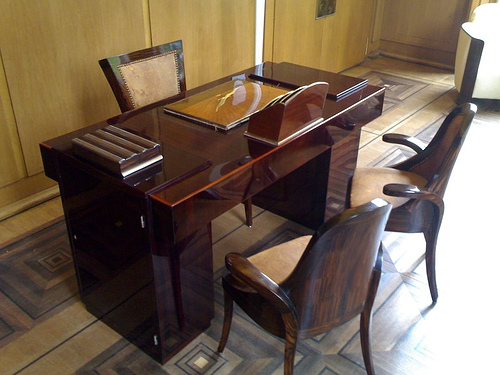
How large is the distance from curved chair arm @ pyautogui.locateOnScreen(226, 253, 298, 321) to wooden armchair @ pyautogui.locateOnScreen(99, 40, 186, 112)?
1079 mm

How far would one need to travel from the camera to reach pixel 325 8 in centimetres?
426

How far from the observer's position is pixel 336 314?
1.60 metres

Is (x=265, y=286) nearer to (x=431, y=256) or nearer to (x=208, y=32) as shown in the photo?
(x=431, y=256)

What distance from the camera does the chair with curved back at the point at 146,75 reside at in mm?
2281

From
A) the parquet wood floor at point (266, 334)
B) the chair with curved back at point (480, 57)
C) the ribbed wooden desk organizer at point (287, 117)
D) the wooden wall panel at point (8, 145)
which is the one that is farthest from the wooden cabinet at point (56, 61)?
the chair with curved back at point (480, 57)

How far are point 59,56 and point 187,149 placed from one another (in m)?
1.21

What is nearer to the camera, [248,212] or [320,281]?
[320,281]

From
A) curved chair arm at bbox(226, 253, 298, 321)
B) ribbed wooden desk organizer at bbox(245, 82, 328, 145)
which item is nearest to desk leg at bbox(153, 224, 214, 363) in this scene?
curved chair arm at bbox(226, 253, 298, 321)

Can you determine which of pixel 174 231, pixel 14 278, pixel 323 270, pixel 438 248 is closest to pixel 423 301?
pixel 438 248

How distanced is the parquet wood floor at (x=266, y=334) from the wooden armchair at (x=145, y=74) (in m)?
0.68

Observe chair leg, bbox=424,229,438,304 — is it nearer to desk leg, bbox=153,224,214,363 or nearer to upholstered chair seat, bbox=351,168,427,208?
upholstered chair seat, bbox=351,168,427,208

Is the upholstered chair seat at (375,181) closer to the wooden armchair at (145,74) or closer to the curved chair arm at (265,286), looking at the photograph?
the curved chair arm at (265,286)

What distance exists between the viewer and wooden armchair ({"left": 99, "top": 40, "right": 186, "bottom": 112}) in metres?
2.28

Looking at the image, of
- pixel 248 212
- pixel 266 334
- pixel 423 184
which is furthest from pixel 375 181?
pixel 266 334
